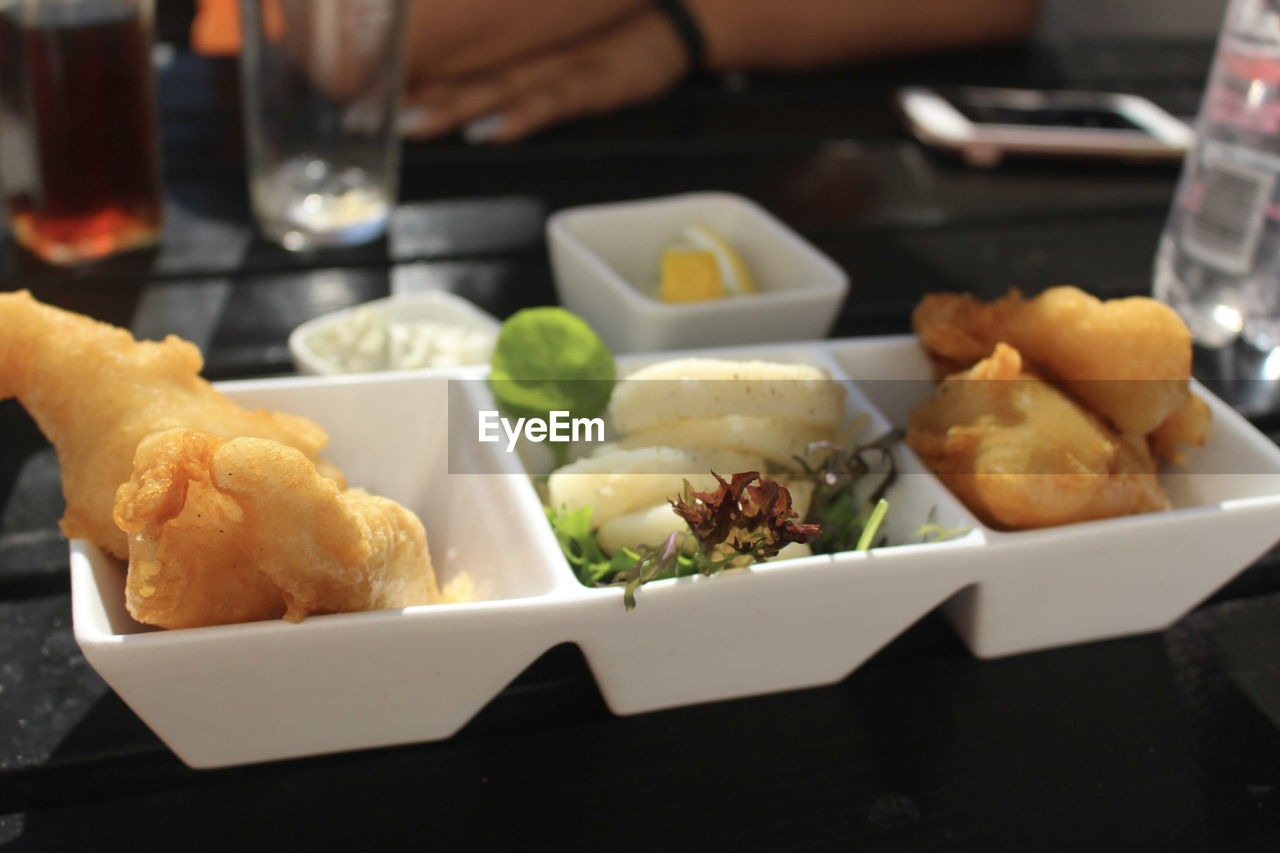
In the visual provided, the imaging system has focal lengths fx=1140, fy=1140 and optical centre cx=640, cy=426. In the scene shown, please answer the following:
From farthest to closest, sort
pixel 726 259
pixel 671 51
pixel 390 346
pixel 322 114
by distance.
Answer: pixel 671 51 < pixel 322 114 < pixel 726 259 < pixel 390 346

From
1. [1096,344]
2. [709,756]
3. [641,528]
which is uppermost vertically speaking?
[1096,344]

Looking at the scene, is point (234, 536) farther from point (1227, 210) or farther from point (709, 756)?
point (1227, 210)

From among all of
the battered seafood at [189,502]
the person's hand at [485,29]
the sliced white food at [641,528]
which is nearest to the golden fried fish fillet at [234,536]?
the battered seafood at [189,502]

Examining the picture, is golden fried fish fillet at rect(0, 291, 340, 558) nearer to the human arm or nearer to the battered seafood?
the battered seafood

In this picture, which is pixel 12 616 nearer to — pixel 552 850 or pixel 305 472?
pixel 305 472

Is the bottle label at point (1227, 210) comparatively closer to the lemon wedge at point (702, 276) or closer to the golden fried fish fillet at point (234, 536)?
the lemon wedge at point (702, 276)

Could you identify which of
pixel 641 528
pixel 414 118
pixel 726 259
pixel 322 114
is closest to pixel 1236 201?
pixel 726 259
